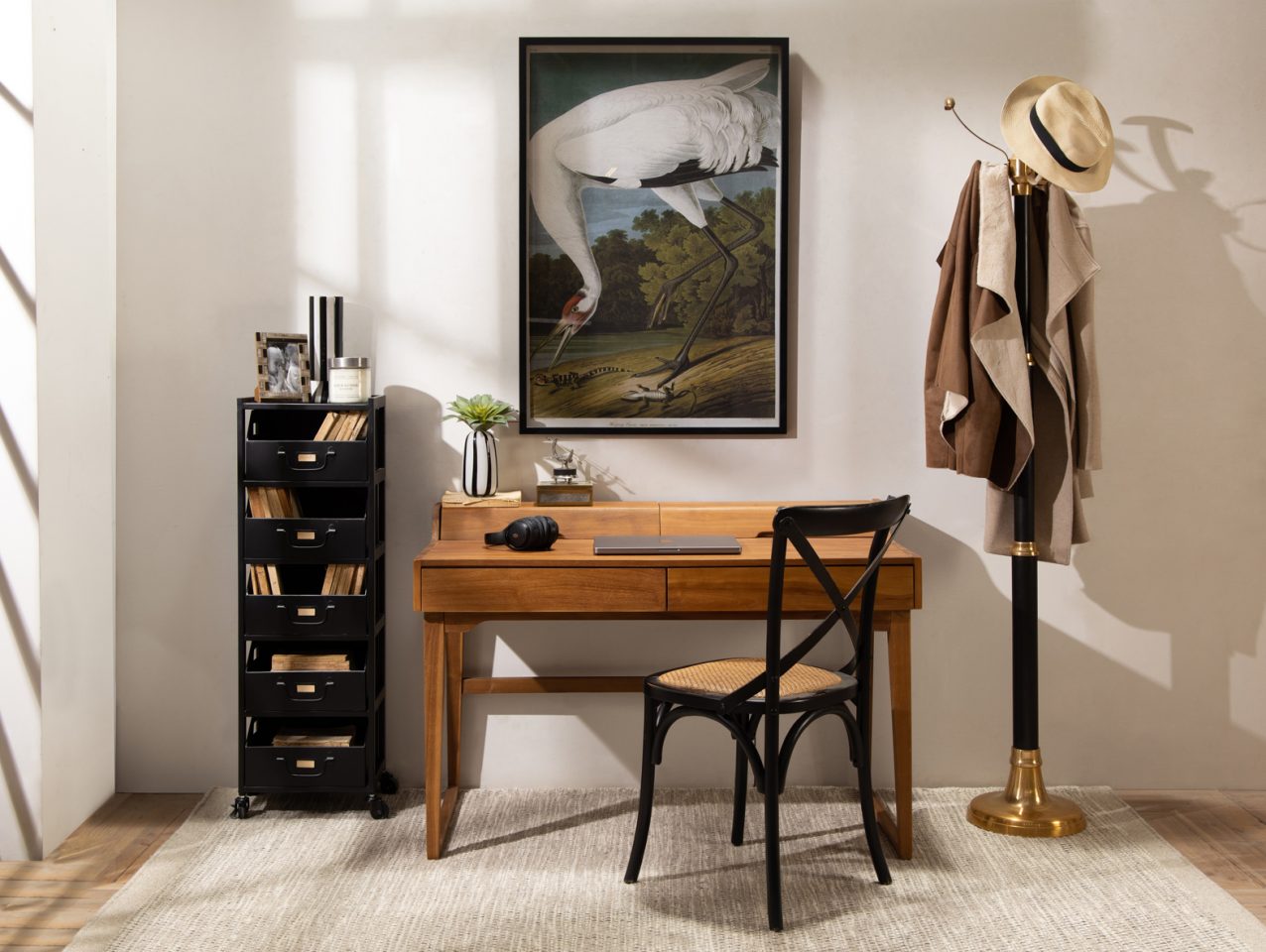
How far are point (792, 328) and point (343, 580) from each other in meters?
1.50

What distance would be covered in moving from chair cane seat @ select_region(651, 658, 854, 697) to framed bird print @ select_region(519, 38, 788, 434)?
87cm

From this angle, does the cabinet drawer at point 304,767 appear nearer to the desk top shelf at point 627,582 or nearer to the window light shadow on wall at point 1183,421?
the desk top shelf at point 627,582

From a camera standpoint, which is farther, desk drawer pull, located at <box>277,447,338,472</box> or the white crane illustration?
the white crane illustration

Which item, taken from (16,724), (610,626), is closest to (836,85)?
(610,626)

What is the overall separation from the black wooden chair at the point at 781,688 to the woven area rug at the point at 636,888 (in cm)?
13

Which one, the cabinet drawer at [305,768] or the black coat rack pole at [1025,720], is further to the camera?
the cabinet drawer at [305,768]

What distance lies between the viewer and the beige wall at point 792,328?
343 centimetres

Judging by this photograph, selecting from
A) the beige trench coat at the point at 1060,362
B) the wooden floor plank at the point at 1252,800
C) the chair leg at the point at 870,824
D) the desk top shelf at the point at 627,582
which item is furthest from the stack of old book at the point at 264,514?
the wooden floor plank at the point at 1252,800

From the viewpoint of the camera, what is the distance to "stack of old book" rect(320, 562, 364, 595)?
324cm

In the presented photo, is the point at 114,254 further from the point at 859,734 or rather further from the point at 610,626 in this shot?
the point at 859,734

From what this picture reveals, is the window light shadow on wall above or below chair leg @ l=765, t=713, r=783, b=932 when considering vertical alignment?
above

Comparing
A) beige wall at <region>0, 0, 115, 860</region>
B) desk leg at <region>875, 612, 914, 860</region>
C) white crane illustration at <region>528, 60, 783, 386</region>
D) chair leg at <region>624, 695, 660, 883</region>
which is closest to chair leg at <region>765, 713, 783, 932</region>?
chair leg at <region>624, 695, 660, 883</region>

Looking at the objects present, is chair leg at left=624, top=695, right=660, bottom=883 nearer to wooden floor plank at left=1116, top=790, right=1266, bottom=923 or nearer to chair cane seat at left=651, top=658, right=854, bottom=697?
chair cane seat at left=651, top=658, right=854, bottom=697

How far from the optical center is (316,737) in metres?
3.31
